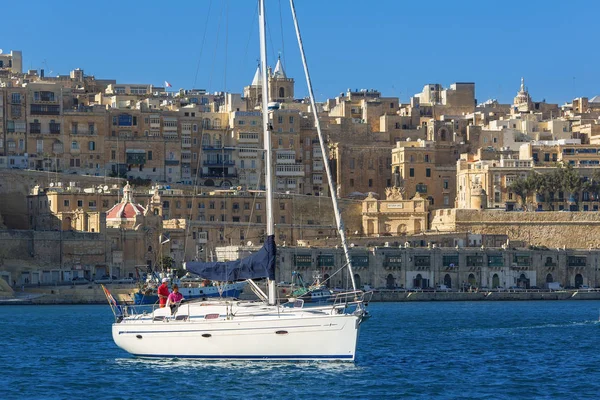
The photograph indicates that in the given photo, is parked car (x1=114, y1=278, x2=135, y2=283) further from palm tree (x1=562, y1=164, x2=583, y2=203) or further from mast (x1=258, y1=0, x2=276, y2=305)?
mast (x1=258, y1=0, x2=276, y2=305)

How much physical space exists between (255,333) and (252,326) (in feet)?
0.69

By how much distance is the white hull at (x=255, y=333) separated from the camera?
3600cm

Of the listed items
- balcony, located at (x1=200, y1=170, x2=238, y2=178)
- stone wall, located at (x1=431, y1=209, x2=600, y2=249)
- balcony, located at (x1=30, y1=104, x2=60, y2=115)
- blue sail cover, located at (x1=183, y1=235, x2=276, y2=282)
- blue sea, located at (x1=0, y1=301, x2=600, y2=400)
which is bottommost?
blue sea, located at (x1=0, y1=301, x2=600, y2=400)

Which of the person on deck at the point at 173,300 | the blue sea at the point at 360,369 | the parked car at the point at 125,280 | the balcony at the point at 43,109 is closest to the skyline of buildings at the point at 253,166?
the balcony at the point at 43,109

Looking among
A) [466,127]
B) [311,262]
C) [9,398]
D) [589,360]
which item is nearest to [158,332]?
[9,398]

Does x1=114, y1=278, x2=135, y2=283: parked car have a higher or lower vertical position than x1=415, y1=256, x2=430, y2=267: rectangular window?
lower

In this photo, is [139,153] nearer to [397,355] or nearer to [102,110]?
[102,110]

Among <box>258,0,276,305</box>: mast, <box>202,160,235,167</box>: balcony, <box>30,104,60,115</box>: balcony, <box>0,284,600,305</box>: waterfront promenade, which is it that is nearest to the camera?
<box>258,0,276,305</box>: mast

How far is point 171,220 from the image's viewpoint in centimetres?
8894

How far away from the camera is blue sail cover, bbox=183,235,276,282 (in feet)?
124

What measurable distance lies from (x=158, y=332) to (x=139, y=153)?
62.8m

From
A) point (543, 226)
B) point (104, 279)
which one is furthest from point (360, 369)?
point (543, 226)

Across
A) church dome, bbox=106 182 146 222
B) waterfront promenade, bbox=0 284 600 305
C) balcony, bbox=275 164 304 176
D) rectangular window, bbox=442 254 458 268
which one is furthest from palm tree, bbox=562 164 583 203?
church dome, bbox=106 182 146 222

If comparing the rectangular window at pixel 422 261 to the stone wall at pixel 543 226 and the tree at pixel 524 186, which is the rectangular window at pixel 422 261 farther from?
the tree at pixel 524 186
